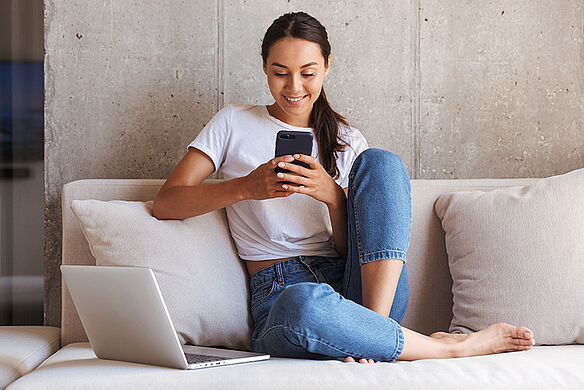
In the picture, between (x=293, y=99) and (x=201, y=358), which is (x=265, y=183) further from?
(x=201, y=358)

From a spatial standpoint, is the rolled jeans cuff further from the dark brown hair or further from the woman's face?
the woman's face

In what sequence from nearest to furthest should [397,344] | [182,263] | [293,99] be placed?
[397,344]
[182,263]
[293,99]

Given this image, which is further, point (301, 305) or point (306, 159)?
point (306, 159)

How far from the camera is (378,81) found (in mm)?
2344

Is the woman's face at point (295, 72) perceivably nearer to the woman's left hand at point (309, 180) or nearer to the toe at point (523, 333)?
the woman's left hand at point (309, 180)

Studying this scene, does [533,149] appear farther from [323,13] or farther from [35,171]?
[35,171]

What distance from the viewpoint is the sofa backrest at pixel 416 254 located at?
192 centimetres

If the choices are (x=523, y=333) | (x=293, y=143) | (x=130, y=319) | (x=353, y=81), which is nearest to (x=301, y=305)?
(x=130, y=319)

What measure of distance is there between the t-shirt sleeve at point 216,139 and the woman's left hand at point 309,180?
34cm

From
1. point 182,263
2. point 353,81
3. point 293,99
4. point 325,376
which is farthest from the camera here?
point 353,81

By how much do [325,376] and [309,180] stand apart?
0.57 metres

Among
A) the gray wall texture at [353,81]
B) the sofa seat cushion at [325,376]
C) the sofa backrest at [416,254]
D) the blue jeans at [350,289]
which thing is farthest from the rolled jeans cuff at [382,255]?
the gray wall texture at [353,81]

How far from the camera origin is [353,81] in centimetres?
234

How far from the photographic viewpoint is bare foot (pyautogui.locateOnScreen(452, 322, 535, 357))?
153 centimetres
